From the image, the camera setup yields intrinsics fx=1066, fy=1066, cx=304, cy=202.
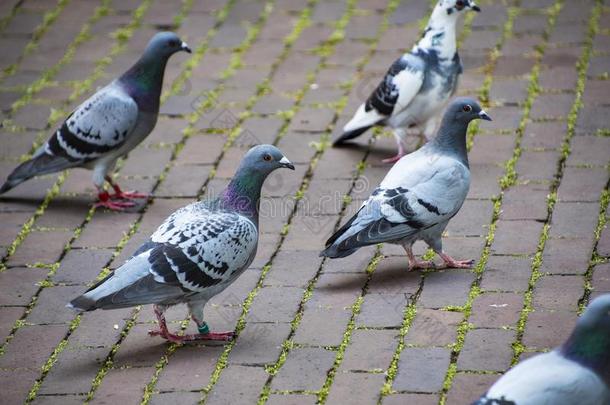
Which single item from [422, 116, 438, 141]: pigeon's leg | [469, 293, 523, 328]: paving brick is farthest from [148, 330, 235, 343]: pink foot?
[422, 116, 438, 141]: pigeon's leg

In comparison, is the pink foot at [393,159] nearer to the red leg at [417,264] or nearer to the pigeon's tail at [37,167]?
the red leg at [417,264]

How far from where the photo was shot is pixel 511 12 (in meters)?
10.1

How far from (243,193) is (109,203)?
1.86 m

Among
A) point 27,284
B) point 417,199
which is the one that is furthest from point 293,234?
point 27,284

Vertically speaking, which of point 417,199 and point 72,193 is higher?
point 417,199

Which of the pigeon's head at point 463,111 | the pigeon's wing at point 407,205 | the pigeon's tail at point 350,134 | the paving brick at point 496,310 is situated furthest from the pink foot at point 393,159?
the paving brick at point 496,310

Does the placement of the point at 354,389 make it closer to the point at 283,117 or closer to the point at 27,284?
the point at 27,284

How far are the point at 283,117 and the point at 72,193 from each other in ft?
5.98

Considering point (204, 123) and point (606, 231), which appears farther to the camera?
point (204, 123)

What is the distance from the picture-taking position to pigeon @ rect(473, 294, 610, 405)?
4.36 metres

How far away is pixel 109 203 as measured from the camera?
7.45 metres

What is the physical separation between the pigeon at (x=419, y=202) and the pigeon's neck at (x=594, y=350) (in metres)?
1.83

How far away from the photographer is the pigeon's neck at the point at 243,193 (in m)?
5.88

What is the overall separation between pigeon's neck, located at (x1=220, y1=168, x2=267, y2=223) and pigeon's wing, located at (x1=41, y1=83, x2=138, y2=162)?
175 centimetres
